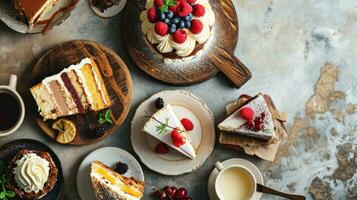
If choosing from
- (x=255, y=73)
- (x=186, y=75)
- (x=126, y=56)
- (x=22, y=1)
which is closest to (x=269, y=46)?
(x=255, y=73)

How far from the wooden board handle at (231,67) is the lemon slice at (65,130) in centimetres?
95

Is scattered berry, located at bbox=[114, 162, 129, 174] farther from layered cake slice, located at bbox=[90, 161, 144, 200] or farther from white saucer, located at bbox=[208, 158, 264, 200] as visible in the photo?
white saucer, located at bbox=[208, 158, 264, 200]

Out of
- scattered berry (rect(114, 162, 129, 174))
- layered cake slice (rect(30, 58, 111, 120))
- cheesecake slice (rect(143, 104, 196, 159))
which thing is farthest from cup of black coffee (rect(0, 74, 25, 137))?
cheesecake slice (rect(143, 104, 196, 159))

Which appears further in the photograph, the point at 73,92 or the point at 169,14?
the point at 73,92

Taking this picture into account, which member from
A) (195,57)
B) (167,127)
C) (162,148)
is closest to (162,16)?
(195,57)

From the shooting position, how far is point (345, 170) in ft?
13.7

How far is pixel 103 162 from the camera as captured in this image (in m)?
4.02

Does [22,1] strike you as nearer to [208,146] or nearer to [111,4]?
[111,4]

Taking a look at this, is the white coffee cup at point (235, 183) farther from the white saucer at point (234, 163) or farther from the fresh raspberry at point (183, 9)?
the fresh raspberry at point (183, 9)

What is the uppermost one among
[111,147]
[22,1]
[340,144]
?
[22,1]

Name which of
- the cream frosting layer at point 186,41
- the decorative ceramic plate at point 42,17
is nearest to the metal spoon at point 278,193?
the cream frosting layer at point 186,41

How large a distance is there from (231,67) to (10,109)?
1.33 m

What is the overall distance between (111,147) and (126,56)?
1.89 feet

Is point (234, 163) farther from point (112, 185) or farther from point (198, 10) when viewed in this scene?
point (198, 10)
